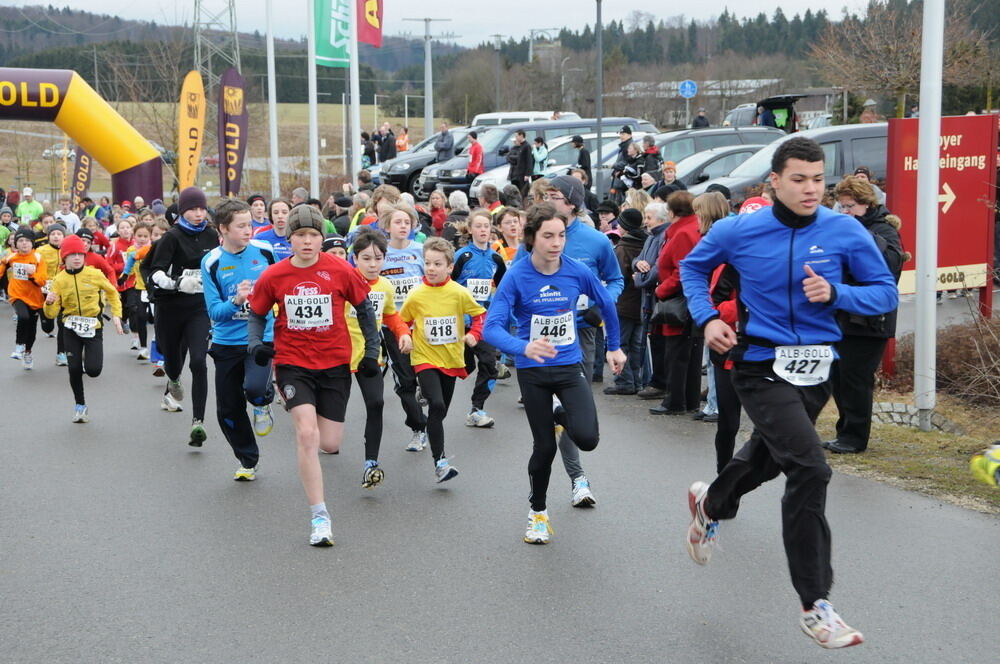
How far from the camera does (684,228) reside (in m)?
9.90

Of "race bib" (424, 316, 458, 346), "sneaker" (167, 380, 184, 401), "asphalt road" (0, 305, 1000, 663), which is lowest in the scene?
"asphalt road" (0, 305, 1000, 663)

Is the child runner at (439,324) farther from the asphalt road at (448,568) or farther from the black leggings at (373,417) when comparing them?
the asphalt road at (448,568)

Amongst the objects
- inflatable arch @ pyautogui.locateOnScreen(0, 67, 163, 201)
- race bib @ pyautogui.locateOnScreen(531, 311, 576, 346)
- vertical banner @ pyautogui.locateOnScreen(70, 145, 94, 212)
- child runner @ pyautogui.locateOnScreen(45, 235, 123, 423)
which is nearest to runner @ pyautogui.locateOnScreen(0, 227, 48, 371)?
child runner @ pyautogui.locateOnScreen(45, 235, 123, 423)

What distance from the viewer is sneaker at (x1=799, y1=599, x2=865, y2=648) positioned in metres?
4.76

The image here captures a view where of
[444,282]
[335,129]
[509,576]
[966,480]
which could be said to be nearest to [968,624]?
[509,576]

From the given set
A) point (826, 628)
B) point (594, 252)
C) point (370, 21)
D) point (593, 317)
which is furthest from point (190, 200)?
point (370, 21)

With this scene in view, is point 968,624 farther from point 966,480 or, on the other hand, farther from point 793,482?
point 966,480

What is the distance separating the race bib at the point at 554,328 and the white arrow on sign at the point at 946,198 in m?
5.20

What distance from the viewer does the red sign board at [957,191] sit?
10375 mm

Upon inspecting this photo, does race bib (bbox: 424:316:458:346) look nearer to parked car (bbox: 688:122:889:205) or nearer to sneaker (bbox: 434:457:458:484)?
sneaker (bbox: 434:457:458:484)

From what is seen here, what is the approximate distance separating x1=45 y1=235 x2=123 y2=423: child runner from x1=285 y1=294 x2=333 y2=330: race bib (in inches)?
182

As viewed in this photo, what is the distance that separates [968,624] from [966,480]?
109 inches

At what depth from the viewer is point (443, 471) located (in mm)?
8094

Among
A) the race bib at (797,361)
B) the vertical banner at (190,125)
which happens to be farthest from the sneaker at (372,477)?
the vertical banner at (190,125)
